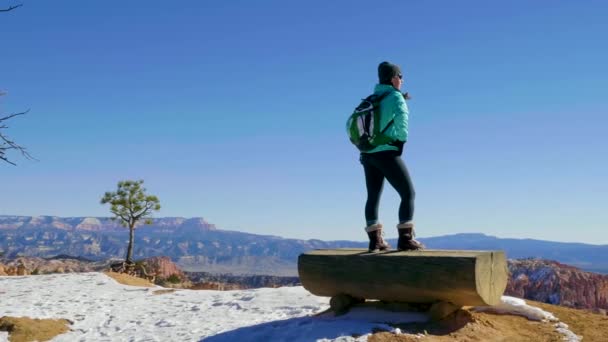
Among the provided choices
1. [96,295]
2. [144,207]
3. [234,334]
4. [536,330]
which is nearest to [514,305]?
[536,330]

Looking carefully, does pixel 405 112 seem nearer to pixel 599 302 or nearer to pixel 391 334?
pixel 391 334

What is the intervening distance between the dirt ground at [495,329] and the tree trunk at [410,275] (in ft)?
1.47

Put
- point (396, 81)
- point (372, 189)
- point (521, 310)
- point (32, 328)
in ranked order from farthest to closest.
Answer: point (32, 328) → point (521, 310) → point (372, 189) → point (396, 81)

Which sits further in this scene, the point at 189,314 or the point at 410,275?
the point at 189,314

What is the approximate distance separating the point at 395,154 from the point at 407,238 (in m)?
1.39

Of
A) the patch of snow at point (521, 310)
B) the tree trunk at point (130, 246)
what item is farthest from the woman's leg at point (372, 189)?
the tree trunk at point (130, 246)

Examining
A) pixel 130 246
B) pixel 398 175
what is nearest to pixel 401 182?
pixel 398 175

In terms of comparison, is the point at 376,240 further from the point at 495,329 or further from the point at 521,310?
the point at 521,310

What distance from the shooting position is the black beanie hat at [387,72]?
938 cm

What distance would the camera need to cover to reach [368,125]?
9.11m

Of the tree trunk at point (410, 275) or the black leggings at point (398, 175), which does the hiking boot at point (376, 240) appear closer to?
the tree trunk at point (410, 275)

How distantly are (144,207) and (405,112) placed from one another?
33.4 m

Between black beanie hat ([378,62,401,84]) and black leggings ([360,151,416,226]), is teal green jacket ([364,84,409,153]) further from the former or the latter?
black beanie hat ([378,62,401,84])

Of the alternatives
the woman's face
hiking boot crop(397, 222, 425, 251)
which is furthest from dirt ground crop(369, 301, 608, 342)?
the woman's face
